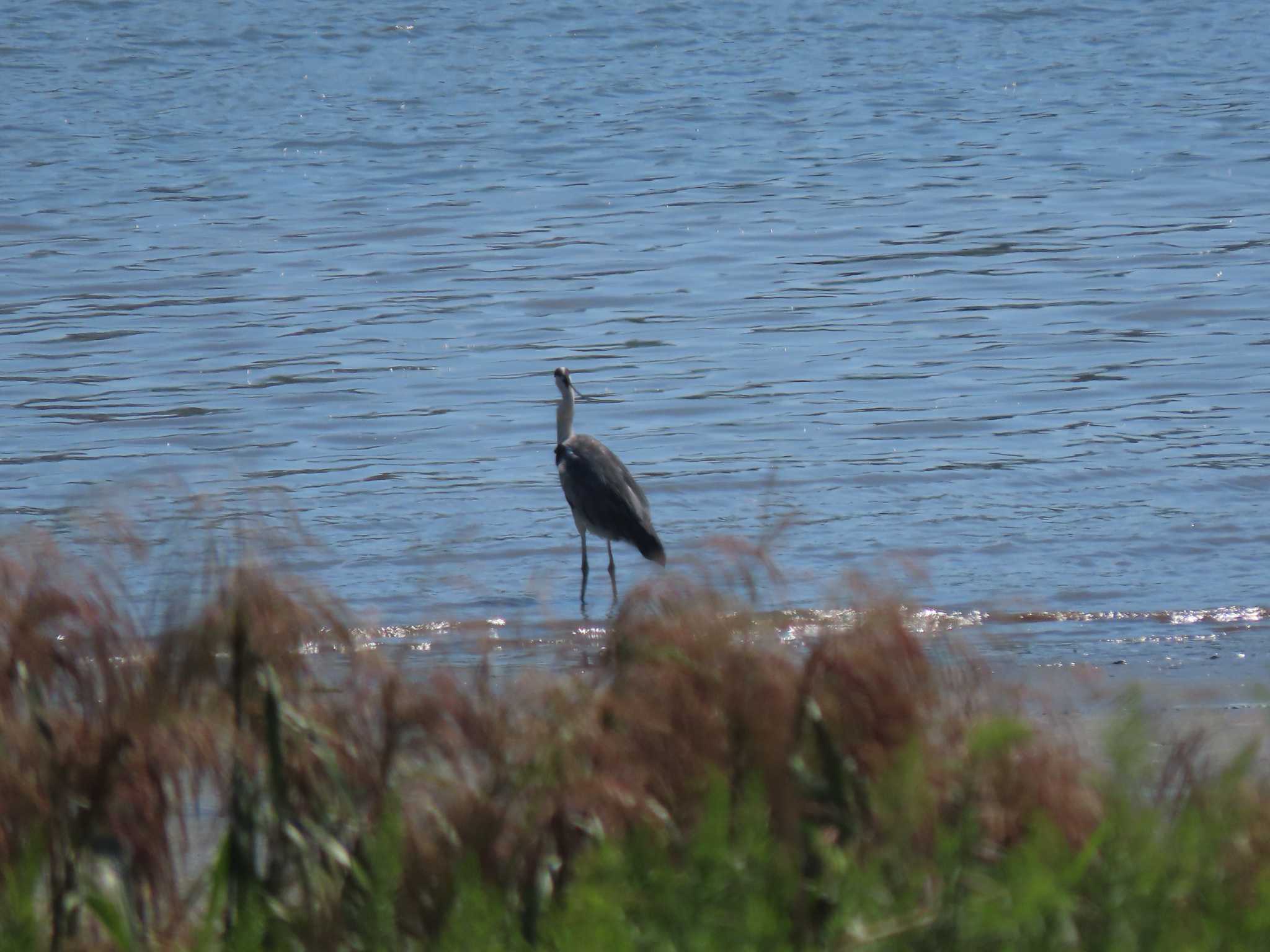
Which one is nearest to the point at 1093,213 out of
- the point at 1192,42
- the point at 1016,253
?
the point at 1016,253

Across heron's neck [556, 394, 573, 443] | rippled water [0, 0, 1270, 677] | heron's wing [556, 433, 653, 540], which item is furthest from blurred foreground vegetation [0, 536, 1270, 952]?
heron's neck [556, 394, 573, 443]

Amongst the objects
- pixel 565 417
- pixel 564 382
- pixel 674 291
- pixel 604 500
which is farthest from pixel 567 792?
pixel 674 291

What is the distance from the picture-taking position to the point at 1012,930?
3.25 meters

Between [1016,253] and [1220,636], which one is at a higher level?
[1016,253]

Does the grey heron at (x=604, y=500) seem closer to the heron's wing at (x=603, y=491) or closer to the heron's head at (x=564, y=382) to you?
the heron's wing at (x=603, y=491)

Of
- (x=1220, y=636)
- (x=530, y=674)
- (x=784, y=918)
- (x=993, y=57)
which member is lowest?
(x=1220, y=636)

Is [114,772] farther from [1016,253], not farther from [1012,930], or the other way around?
[1016,253]

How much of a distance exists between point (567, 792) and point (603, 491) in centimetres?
629

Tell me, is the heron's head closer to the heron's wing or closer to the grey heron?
the grey heron

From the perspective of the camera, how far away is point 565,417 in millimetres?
11406

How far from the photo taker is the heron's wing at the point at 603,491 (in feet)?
32.4

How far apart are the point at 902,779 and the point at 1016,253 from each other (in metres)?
16.3

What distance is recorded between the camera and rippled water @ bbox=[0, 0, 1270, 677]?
10.4 m

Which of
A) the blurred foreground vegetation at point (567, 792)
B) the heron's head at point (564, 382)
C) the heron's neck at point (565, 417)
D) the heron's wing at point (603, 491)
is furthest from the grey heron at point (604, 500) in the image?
the blurred foreground vegetation at point (567, 792)
